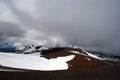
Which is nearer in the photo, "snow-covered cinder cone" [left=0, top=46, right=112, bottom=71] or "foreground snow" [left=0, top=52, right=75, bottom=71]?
"foreground snow" [left=0, top=52, right=75, bottom=71]

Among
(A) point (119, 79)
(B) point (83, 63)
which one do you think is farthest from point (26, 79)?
(B) point (83, 63)

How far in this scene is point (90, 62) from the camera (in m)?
124

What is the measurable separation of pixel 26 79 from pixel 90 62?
288 feet

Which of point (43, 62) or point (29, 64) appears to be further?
point (43, 62)

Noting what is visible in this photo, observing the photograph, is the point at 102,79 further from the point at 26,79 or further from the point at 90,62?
the point at 90,62

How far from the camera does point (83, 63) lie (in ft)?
394

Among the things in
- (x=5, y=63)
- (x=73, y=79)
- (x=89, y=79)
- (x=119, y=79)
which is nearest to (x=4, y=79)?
(x=73, y=79)

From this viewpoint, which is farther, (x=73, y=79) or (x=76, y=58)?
(x=76, y=58)

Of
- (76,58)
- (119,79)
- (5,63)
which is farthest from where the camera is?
(76,58)

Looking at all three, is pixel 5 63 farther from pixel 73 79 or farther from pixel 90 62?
pixel 90 62

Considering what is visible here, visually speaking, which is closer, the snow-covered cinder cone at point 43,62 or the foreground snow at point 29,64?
the foreground snow at point 29,64

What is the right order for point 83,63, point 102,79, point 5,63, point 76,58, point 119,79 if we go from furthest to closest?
point 76,58
point 83,63
point 5,63
point 102,79
point 119,79

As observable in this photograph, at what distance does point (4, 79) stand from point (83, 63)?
3305 inches

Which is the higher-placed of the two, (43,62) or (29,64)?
(43,62)
